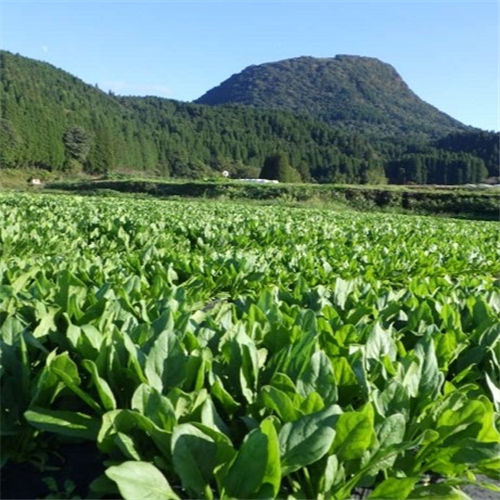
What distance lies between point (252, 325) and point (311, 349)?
511 millimetres

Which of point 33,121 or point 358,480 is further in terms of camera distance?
point 33,121

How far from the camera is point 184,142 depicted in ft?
454

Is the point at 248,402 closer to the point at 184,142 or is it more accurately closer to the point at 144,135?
the point at 144,135

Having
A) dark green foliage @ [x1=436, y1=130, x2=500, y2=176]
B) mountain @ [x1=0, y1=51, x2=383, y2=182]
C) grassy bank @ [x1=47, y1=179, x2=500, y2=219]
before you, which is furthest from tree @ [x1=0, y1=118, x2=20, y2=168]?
dark green foliage @ [x1=436, y1=130, x2=500, y2=176]

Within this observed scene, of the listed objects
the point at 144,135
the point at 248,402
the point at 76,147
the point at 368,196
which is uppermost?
the point at 144,135

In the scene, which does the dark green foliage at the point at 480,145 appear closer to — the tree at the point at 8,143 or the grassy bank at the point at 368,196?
the grassy bank at the point at 368,196

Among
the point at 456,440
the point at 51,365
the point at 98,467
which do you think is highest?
the point at 51,365

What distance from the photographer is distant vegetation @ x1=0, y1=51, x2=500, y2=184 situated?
10150cm

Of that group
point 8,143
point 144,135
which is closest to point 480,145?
point 144,135

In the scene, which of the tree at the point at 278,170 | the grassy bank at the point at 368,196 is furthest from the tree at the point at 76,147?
the grassy bank at the point at 368,196

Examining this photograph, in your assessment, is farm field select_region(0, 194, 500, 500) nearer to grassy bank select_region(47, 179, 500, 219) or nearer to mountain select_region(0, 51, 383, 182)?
grassy bank select_region(47, 179, 500, 219)

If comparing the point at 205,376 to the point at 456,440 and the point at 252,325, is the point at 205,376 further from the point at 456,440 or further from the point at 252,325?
the point at 456,440

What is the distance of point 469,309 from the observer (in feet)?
10.7

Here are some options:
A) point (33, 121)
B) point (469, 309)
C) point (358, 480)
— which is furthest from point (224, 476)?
point (33, 121)
